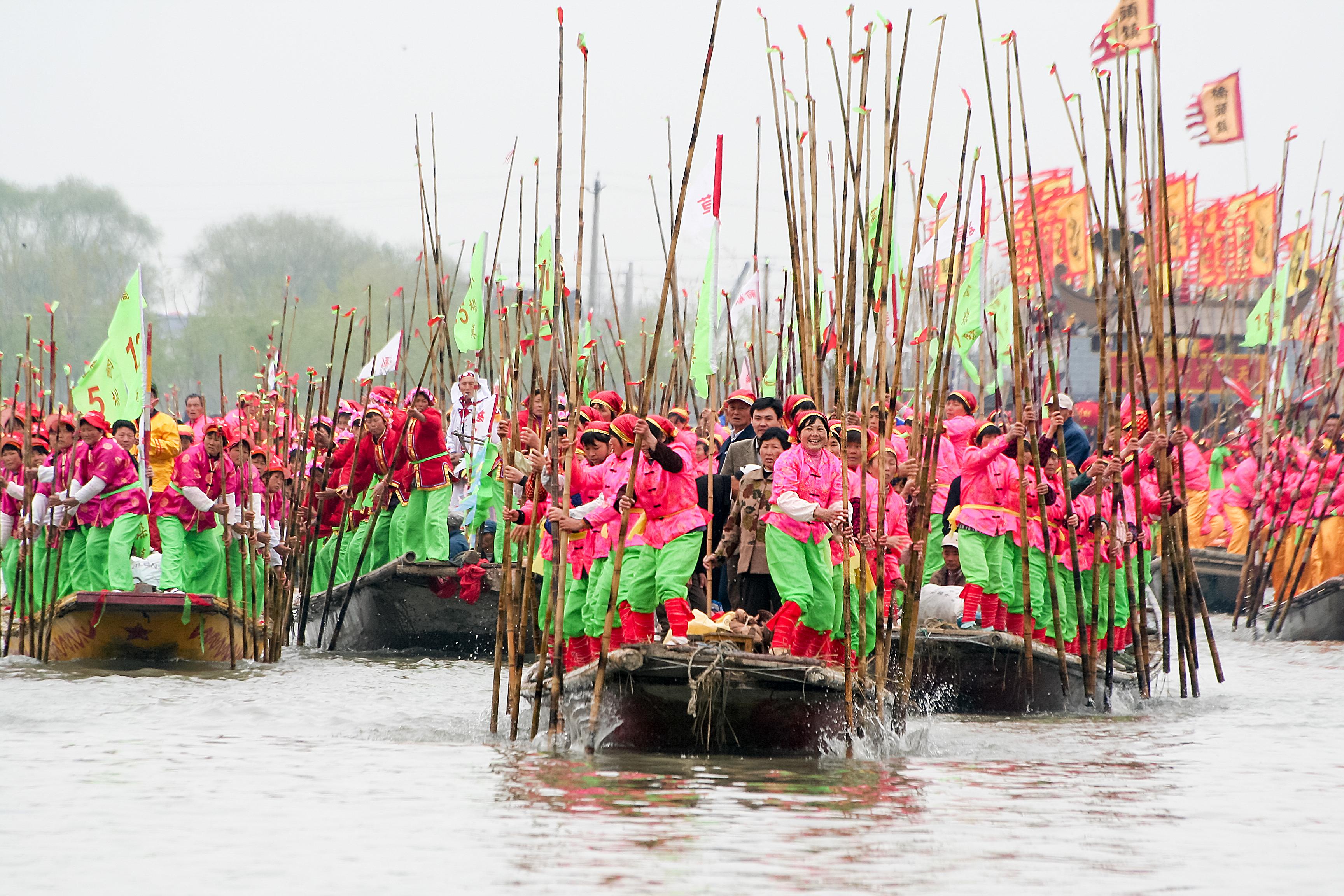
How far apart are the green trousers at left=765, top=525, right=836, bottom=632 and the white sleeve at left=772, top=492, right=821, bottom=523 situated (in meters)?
0.14

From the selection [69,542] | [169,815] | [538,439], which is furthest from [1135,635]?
[69,542]

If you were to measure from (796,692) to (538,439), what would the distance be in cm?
169

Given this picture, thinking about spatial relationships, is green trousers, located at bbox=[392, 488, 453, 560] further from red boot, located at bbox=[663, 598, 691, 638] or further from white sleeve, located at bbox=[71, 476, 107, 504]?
red boot, located at bbox=[663, 598, 691, 638]

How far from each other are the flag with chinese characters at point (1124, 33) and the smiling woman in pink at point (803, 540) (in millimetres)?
2715

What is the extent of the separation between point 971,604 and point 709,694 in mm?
3496

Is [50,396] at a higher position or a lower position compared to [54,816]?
higher

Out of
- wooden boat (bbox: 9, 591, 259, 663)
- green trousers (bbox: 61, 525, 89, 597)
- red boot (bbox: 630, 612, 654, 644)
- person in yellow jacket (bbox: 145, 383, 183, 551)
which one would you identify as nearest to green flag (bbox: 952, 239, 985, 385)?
red boot (bbox: 630, 612, 654, 644)

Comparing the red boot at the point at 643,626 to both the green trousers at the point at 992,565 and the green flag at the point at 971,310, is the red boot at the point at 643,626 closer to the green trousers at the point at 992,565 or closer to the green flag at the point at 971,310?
the green trousers at the point at 992,565

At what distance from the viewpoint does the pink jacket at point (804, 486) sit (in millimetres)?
7973

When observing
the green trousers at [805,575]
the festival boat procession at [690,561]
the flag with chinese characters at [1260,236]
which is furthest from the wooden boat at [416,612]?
the flag with chinese characters at [1260,236]

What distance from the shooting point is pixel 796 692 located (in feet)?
23.7

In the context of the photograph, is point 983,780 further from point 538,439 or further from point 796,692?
point 538,439

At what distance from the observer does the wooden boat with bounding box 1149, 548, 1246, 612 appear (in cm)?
1825

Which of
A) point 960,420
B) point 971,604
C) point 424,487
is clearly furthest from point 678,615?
point 424,487
